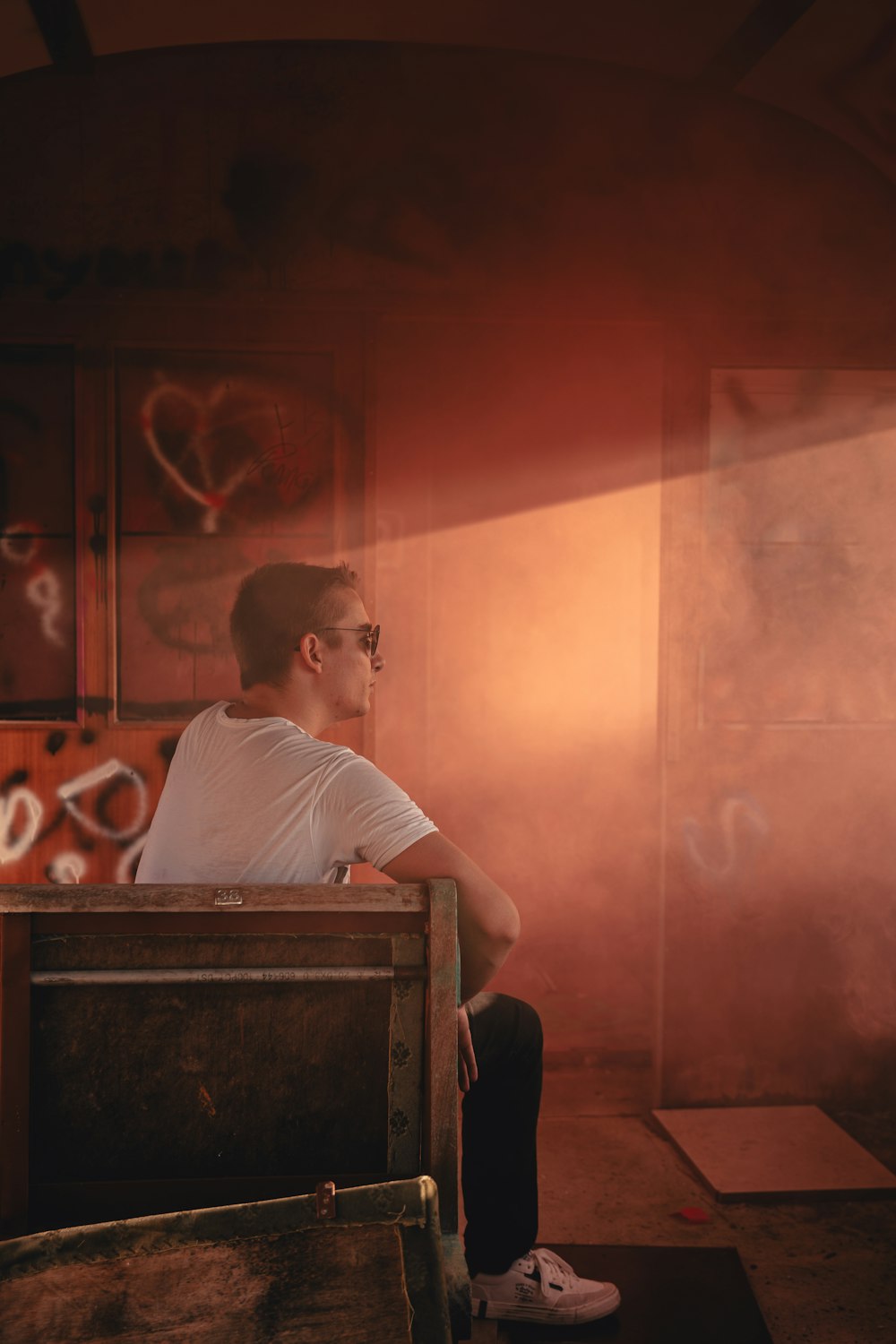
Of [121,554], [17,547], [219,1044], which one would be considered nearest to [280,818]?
[219,1044]

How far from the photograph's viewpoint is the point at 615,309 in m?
3.54

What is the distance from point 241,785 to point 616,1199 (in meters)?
1.92

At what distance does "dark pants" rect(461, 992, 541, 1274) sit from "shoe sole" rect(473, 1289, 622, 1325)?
157mm

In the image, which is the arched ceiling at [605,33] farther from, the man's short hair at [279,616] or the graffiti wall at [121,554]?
the man's short hair at [279,616]

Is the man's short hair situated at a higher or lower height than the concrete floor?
higher

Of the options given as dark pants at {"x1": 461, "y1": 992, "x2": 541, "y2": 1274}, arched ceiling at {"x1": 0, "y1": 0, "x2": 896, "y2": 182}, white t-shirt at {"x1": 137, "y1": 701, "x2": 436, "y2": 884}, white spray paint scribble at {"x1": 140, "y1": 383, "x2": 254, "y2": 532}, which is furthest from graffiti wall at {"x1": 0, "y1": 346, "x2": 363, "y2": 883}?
dark pants at {"x1": 461, "y1": 992, "x2": 541, "y2": 1274}

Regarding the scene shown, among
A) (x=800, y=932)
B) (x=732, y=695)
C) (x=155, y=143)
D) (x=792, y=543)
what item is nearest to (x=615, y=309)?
(x=792, y=543)

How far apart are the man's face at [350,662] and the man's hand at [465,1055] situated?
691 millimetres

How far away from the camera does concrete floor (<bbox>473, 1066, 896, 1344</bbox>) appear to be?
8.11 ft

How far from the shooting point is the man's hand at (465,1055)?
201 cm

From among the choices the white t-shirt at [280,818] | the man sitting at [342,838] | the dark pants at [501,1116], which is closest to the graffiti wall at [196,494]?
the man sitting at [342,838]

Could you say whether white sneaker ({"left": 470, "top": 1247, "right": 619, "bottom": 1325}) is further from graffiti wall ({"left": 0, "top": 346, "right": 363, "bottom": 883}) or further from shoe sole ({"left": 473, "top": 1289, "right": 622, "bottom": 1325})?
graffiti wall ({"left": 0, "top": 346, "right": 363, "bottom": 883})

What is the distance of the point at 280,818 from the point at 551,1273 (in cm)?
135

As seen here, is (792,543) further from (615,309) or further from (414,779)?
(414,779)
